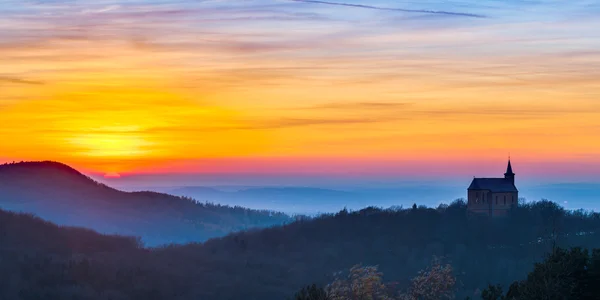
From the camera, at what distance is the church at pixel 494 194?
460 ft

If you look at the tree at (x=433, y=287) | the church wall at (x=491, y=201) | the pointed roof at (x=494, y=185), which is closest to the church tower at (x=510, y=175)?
the pointed roof at (x=494, y=185)

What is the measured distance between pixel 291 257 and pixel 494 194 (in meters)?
55.8

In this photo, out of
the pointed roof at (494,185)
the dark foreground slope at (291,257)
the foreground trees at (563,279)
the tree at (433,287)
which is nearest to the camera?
the foreground trees at (563,279)

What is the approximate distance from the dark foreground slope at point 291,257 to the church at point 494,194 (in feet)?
13.9

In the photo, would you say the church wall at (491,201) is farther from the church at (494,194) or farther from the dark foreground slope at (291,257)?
the dark foreground slope at (291,257)

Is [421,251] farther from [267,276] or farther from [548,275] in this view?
[548,275]

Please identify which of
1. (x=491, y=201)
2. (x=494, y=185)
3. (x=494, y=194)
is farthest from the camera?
(x=491, y=201)

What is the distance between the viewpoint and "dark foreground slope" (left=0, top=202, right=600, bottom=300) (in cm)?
15150

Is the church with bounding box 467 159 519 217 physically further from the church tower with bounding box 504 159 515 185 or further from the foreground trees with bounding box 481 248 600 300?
the foreground trees with bounding box 481 248 600 300

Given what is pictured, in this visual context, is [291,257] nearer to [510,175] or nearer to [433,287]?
[510,175]

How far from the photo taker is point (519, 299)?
45.5 m

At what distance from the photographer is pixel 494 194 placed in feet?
468

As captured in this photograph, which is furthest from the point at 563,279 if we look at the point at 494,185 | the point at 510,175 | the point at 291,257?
the point at 291,257

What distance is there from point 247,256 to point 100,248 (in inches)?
1181
